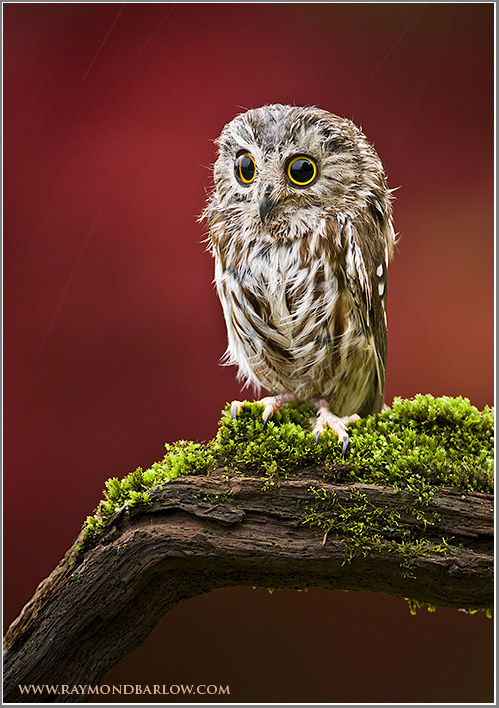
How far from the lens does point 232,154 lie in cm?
137

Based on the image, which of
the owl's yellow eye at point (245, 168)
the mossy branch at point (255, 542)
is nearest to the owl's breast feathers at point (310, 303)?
the owl's yellow eye at point (245, 168)

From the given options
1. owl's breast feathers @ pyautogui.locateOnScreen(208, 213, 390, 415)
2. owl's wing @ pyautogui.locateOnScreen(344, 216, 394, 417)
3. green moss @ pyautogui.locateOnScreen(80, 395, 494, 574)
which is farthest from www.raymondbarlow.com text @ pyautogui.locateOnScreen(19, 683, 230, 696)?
owl's wing @ pyautogui.locateOnScreen(344, 216, 394, 417)

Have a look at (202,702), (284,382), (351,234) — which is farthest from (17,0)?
(202,702)

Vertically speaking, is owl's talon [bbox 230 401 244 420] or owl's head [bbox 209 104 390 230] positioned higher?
owl's head [bbox 209 104 390 230]

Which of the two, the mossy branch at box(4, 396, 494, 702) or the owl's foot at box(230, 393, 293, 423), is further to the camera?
the owl's foot at box(230, 393, 293, 423)

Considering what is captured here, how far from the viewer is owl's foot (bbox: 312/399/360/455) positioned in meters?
1.29

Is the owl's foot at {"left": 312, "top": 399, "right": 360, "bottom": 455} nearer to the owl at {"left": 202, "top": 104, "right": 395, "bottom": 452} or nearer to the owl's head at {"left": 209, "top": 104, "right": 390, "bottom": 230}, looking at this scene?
the owl at {"left": 202, "top": 104, "right": 395, "bottom": 452}

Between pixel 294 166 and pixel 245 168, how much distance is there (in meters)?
0.12

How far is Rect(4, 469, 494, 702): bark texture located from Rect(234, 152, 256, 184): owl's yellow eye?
677 millimetres

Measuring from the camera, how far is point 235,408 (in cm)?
139

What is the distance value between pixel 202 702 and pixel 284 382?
0.77 metres

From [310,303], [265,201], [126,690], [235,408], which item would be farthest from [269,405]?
[126,690]

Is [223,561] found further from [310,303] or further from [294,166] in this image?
[294,166]

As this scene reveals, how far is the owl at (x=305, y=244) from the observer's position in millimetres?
1285
